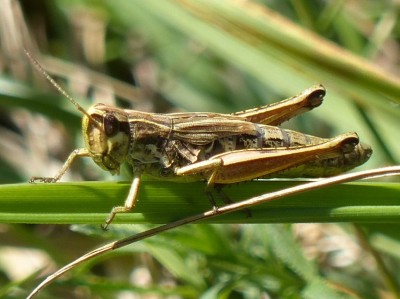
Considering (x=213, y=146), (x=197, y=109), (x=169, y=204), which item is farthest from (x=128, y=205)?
(x=197, y=109)

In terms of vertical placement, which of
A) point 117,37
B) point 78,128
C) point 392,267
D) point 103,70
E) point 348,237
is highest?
point 117,37

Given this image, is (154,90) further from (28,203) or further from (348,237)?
(28,203)

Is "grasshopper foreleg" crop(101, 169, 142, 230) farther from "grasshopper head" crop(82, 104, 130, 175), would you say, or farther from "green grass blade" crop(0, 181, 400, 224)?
"grasshopper head" crop(82, 104, 130, 175)

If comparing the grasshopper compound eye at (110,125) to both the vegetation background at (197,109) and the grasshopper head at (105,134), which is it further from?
the vegetation background at (197,109)

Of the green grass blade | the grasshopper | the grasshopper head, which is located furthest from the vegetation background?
the grasshopper head

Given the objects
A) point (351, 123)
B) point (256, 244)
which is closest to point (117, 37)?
point (351, 123)
